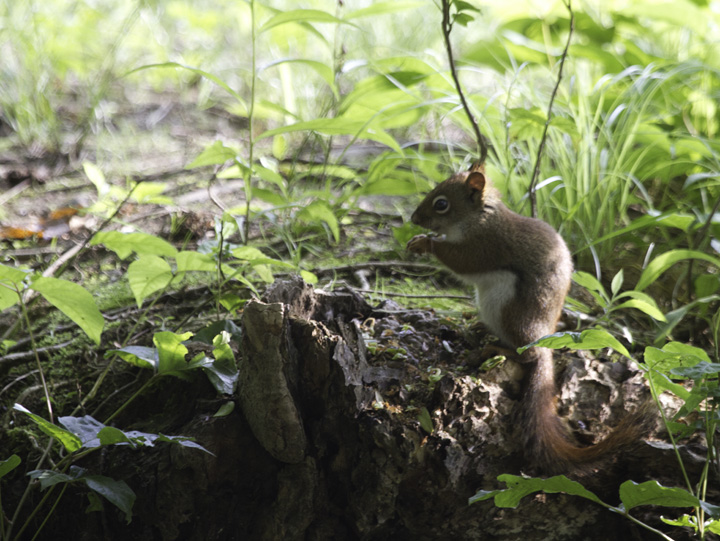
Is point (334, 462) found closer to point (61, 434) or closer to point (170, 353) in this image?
point (170, 353)

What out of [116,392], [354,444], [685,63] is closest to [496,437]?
[354,444]

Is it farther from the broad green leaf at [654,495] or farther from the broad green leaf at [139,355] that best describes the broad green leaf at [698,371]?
the broad green leaf at [139,355]

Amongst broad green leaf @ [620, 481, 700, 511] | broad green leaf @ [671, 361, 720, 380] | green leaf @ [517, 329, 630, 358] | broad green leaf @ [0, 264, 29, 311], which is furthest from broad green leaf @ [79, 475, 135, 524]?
broad green leaf @ [671, 361, 720, 380]

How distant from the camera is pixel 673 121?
334 centimetres

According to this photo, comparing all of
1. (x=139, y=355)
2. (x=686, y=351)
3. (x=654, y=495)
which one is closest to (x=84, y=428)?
(x=139, y=355)

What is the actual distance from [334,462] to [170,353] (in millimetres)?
508

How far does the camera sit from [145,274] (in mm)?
1767

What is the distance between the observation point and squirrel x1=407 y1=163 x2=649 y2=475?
162 cm

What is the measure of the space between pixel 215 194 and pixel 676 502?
8.69 feet

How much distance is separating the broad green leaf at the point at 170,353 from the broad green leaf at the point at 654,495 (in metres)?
1.09

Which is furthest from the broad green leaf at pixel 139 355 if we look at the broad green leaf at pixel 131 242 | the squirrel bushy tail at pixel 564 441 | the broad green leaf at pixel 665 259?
the broad green leaf at pixel 665 259

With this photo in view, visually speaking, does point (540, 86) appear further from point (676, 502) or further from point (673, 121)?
point (676, 502)

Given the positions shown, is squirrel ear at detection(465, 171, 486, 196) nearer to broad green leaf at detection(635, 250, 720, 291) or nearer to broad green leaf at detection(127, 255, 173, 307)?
broad green leaf at detection(635, 250, 720, 291)

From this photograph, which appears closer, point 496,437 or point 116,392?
point 496,437
